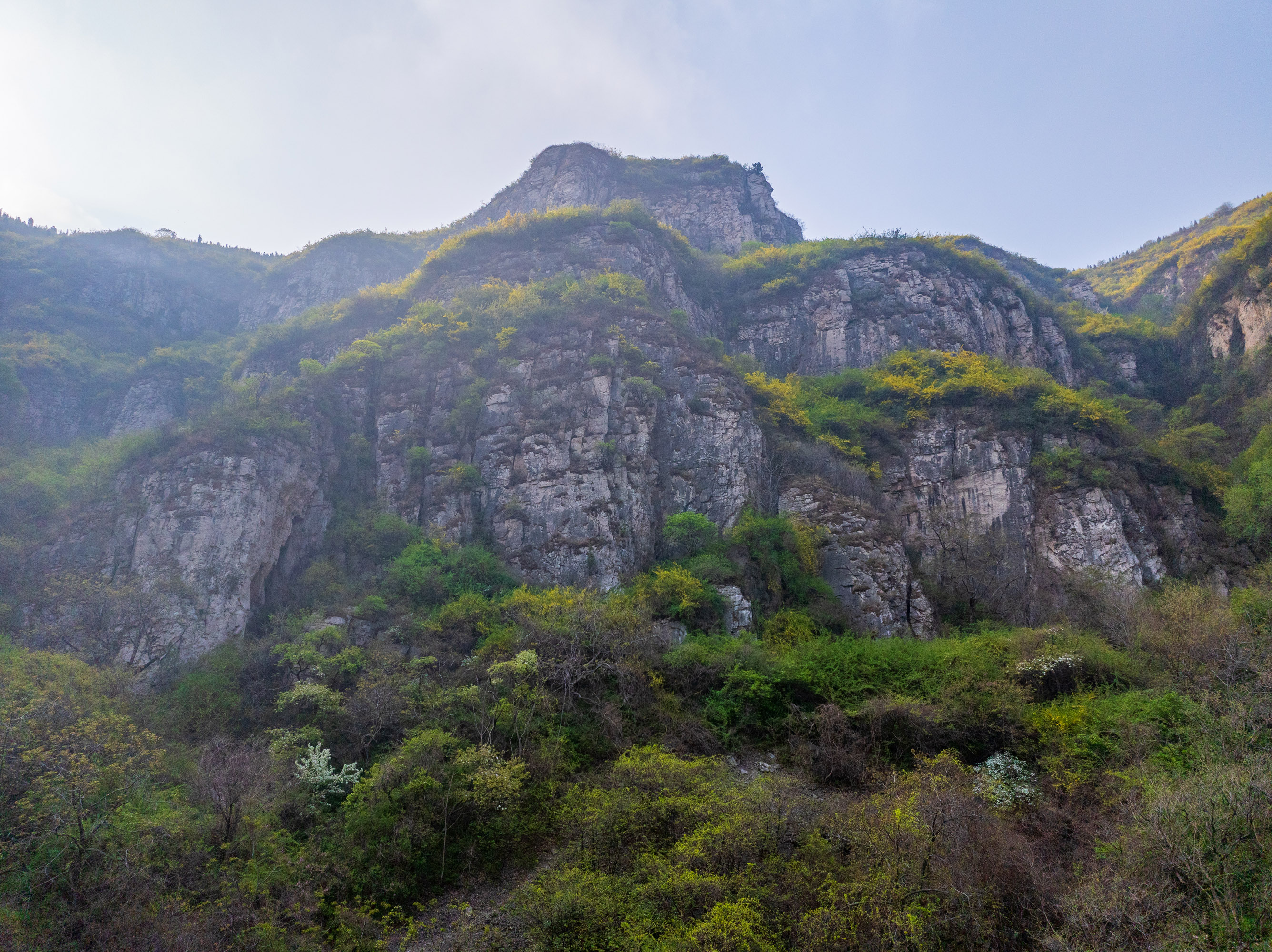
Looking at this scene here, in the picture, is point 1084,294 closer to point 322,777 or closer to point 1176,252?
point 1176,252

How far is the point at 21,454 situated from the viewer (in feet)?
96.7

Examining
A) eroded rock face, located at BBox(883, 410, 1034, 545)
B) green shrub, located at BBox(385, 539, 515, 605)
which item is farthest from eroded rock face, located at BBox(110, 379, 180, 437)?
eroded rock face, located at BBox(883, 410, 1034, 545)

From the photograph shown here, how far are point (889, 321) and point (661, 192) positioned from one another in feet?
95.1

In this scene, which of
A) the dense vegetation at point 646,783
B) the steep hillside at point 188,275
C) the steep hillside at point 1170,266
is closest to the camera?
the dense vegetation at point 646,783

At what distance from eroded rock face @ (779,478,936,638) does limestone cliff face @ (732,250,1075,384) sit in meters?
16.7

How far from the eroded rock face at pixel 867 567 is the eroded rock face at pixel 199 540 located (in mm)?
21715

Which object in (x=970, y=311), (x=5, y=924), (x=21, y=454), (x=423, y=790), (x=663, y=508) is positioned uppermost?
(x=970, y=311)

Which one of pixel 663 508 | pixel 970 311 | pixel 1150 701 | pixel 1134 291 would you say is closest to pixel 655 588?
pixel 663 508

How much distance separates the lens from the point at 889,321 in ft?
143

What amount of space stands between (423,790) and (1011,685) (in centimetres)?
1470

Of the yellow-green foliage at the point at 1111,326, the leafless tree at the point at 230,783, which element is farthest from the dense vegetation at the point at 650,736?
the yellow-green foliage at the point at 1111,326

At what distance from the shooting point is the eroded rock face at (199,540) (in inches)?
878

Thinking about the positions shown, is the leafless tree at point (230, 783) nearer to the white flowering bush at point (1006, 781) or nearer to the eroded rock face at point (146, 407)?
the white flowering bush at point (1006, 781)

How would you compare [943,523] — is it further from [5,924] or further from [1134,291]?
[1134,291]
